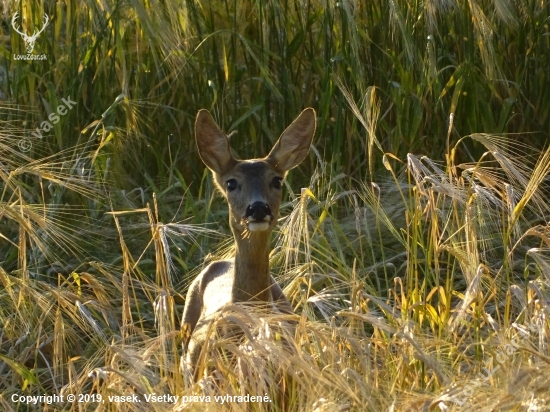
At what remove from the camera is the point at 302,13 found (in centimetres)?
749

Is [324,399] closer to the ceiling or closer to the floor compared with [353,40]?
closer to the floor

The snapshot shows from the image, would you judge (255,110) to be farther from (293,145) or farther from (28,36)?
(28,36)

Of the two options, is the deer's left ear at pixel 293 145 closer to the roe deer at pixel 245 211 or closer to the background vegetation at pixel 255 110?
the roe deer at pixel 245 211

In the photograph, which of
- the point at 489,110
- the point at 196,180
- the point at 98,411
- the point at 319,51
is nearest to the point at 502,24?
the point at 489,110

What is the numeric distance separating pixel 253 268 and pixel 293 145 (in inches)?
31.3

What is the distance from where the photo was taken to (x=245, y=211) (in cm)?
564

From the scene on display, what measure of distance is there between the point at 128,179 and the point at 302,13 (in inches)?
59.4

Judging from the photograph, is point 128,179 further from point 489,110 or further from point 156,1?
point 489,110

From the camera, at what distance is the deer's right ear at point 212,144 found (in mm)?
5966

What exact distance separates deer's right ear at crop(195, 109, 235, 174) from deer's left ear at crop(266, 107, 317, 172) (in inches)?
9.0

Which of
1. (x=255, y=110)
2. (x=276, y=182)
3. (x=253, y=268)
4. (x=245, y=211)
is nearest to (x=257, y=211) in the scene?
(x=245, y=211)

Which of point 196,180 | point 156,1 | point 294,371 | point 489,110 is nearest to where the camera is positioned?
point 294,371

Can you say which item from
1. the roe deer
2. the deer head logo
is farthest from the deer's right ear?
the deer head logo

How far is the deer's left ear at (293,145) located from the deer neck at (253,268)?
0.59 m
